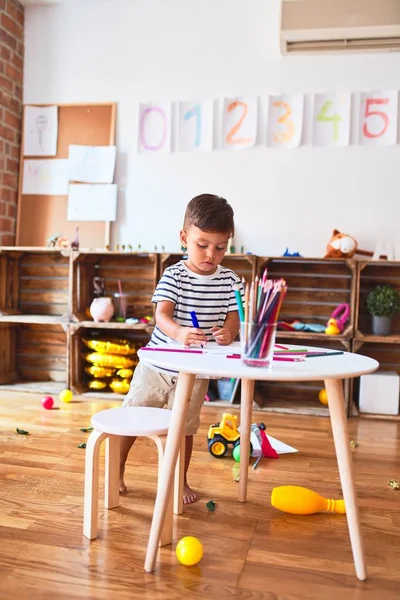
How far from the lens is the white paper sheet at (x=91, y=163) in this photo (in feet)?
11.6

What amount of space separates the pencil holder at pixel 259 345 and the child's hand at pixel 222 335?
Result: 0.99ft

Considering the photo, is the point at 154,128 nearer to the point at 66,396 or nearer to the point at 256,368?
the point at 66,396

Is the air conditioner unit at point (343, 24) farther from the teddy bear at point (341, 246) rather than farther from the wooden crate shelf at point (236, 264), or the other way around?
the wooden crate shelf at point (236, 264)

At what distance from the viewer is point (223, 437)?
2.28m

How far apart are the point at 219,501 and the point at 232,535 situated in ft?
0.80

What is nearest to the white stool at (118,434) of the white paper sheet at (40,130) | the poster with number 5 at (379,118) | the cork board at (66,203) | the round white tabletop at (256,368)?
the round white tabletop at (256,368)

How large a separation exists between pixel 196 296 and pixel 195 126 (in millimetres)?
1933

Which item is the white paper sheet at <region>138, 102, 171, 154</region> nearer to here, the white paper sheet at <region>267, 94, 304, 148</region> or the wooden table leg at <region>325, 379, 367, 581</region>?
the white paper sheet at <region>267, 94, 304, 148</region>

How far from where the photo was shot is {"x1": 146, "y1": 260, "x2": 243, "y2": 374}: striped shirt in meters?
1.76

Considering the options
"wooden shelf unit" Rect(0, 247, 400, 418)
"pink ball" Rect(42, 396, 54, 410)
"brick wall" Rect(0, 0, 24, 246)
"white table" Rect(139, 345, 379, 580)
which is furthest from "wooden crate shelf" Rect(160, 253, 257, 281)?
"white table" Rect(139, 345, 379, 580)

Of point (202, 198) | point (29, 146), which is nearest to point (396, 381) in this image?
point (202, 198)

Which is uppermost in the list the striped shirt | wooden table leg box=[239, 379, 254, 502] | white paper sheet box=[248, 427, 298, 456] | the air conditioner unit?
the air conditioner unit

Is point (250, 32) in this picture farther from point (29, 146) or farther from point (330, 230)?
point (29, 146)

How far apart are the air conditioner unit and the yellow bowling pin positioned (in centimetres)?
244
